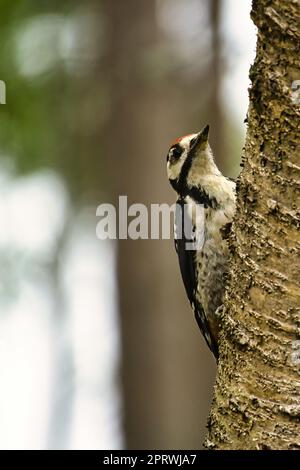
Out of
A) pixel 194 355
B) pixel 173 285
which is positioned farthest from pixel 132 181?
pixel 194 355

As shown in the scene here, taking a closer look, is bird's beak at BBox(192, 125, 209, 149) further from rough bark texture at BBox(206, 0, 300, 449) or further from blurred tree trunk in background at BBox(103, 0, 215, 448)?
rough bark texture at BBox(206, 0, 300, 449)

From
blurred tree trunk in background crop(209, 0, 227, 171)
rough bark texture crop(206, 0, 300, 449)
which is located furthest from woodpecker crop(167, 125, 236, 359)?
rough bark texture crop(206, 0, 300, 449)

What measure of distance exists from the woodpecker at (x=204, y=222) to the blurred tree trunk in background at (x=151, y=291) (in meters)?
0.89

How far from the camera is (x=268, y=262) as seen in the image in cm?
262

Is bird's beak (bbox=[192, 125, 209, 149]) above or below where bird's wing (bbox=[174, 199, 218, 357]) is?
above

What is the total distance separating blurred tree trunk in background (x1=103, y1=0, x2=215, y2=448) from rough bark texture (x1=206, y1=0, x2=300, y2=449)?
2585 mm

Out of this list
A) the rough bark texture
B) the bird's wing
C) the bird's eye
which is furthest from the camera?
the bird's eye

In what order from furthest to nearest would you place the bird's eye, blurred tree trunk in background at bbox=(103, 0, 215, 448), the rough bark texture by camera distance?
blurred tree trunk in background at bbox=(103, 0, 215, 448) < the bird's eye < the rough bark texture

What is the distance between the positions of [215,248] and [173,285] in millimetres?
1278

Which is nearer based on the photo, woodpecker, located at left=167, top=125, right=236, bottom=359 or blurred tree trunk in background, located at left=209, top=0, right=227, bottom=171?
woodpecker, located at left=167, top=125, right=236, bottom=359

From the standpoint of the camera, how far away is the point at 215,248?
407 centimetres

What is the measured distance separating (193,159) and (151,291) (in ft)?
4.06

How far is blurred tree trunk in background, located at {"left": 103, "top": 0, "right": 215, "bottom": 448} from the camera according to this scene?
532 centimetres

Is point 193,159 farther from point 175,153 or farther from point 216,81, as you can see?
point 216,81
